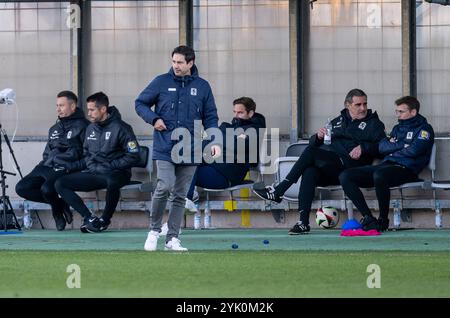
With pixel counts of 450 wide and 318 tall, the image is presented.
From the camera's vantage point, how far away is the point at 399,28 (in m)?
16.8

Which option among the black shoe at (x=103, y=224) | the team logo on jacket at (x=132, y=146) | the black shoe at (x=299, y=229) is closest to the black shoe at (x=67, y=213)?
the black shoe at (x=103, y=224)

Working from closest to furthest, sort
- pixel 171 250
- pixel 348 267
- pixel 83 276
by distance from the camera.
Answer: pixel 83 276, pixel 348 267, pixel 171 250

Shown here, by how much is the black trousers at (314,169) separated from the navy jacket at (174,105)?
3.05 meters

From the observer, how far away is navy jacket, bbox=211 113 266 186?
52.6ft

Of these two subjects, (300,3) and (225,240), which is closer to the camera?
(225,240)

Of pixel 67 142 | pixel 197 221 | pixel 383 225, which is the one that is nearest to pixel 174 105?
pixel 383 225

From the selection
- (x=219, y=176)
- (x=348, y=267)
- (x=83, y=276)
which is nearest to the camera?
(x=83, y=276)

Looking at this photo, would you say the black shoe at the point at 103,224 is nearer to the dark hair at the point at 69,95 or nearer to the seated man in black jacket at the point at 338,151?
the dark hair at the point at 69,95

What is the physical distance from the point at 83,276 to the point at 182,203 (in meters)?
2.77

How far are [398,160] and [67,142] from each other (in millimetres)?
4166

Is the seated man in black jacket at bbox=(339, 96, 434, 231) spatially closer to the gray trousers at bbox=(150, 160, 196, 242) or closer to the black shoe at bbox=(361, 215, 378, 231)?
the black shoe at bbox=(361, 215, 378, 231)

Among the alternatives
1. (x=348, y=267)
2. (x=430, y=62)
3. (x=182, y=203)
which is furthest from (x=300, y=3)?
(x=348, y=267)

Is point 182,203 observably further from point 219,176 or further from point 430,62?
point 430,62

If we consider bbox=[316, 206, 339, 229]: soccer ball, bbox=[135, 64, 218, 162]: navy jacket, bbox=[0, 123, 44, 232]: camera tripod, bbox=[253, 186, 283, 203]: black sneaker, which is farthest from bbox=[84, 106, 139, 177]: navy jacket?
bbox=[135, 64, 218, 162]: navy jacket
